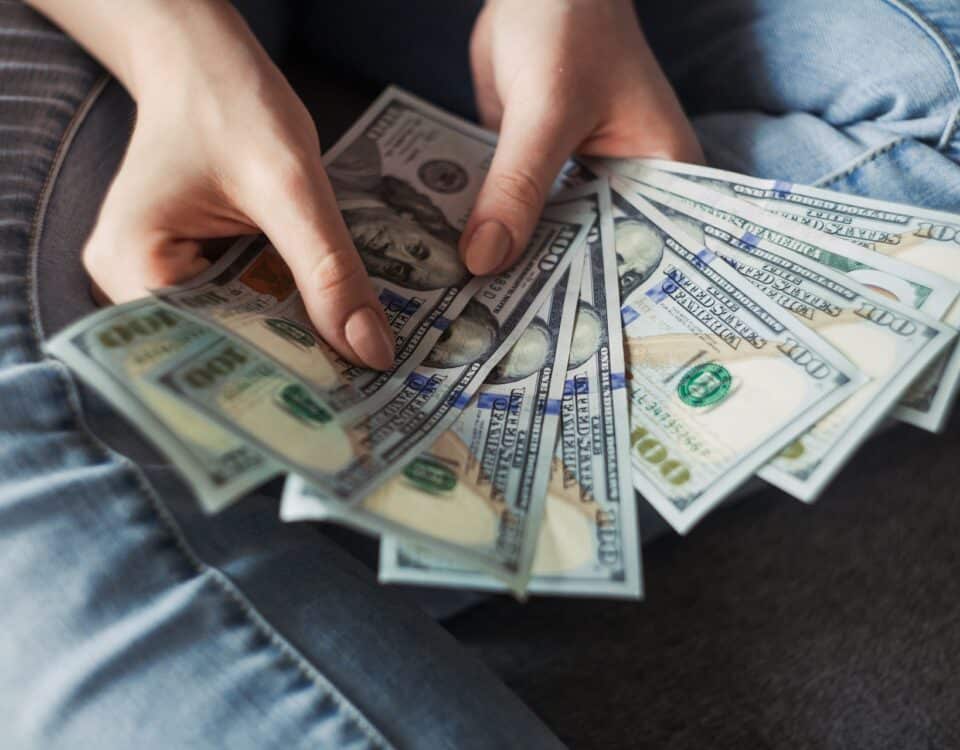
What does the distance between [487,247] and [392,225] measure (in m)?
0.11

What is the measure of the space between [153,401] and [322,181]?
223 mm

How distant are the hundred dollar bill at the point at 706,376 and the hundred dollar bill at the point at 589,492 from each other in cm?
2

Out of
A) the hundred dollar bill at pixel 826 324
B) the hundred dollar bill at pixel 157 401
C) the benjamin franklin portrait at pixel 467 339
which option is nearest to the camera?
the hundred dollar bill at pixel 157 401

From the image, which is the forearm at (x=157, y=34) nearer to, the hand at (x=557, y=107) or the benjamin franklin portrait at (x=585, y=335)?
the hand at (x=557, y=107)

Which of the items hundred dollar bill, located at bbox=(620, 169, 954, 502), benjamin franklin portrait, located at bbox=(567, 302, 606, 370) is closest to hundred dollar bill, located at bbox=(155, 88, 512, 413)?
benjamin franklin portrait, located at bbox=(567, 302, 606, 370)

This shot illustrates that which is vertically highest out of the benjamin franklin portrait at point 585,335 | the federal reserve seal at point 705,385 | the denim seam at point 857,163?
the denim seam at point 857,163

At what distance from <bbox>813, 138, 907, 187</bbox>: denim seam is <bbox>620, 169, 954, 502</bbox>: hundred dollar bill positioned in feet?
0.31

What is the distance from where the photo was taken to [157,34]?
2.28 feet

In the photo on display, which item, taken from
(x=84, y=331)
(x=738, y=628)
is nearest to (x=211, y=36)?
(x=84, y=331)

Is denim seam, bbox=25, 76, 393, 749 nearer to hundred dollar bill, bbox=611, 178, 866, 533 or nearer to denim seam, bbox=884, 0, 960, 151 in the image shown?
hundred dollar bill, bbox=611, 178, 866, 533

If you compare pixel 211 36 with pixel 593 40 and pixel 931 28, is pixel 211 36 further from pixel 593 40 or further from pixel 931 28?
pixel 931 28

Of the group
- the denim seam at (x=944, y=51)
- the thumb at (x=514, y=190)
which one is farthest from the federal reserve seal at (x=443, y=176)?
the denim seam at (x=944, y=51)

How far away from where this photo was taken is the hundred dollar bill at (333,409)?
518 millimetres

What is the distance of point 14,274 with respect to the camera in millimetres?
647
